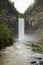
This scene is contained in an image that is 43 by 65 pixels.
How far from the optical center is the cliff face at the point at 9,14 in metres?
41.8

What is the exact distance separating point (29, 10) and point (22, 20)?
3.09 meters

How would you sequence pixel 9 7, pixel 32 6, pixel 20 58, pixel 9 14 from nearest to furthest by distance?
1. pixel 20 58
2. pixel 9 14
3. pixel 9 7
4. pixel 32 6

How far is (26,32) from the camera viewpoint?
43000 millimetres

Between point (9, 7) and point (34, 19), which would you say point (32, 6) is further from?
point (9, 7)

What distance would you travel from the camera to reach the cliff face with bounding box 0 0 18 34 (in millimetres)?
41781

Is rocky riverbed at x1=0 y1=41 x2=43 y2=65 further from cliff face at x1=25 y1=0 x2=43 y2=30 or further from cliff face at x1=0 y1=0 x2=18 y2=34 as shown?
cliff face at x1=25 y1=0 x2=43 y2=30

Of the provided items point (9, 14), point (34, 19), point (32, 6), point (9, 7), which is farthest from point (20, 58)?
point (32, 6)

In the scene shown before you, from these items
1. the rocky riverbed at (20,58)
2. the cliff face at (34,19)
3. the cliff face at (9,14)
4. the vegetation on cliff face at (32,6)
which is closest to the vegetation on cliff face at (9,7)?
the cliff face at (9,14)

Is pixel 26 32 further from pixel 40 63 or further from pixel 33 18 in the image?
pixel 40 63

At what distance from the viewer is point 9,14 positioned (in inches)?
1686

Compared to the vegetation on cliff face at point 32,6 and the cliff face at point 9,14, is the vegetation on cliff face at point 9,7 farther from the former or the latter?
the vegetation on cliff face at point 32,6

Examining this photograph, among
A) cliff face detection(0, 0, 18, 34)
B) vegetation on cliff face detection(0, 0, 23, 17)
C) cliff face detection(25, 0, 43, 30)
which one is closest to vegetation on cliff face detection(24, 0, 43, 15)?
cliff face detection(25, 0, 43, 30)

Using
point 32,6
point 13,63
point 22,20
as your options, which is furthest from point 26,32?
point 13,63

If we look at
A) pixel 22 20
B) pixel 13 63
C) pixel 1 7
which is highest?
pixel 1 7
